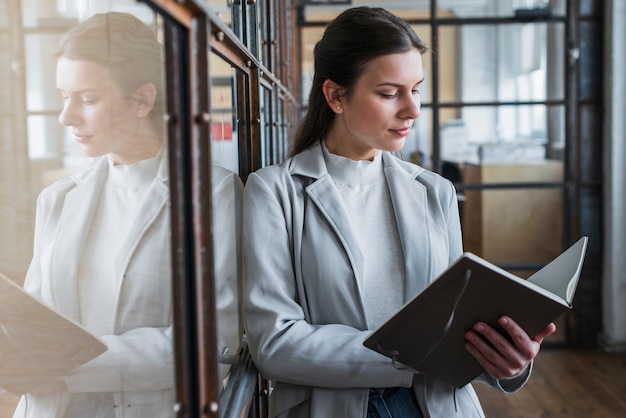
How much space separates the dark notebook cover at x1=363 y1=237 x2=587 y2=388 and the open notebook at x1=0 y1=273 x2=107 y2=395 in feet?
1.91

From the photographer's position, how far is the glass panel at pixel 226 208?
1.12 metres

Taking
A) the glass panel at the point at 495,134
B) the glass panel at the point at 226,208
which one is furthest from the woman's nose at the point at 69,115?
the glass panel at the point at 495,134

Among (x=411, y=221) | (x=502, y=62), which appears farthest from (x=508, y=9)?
(x=411, y=221)

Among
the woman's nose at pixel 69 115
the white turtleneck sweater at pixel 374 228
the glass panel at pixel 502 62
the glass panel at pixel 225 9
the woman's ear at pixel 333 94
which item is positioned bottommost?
the white turtleneck sweater at pixel 374 228

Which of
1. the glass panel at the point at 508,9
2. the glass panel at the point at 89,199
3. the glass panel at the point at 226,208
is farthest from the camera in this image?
the glass panel at the point at 508,9

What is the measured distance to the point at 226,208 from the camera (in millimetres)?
1258

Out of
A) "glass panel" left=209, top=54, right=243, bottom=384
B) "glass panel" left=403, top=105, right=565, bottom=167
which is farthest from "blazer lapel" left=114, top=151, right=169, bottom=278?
"glass panel" left=403, top=105, right=565, bottom=167

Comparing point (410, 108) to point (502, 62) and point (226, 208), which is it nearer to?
point (226, 208)

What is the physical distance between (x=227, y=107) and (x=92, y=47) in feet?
2.62

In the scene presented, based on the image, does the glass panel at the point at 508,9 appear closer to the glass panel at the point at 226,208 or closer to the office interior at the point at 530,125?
the office interior at the point at 530,125

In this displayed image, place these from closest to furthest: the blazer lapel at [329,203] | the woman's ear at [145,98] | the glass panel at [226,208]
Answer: the woman's ear at [145,98] → the glass panel at [226,208] → the blazer lapel at [329,203]

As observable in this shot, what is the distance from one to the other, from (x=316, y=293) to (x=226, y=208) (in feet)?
0.75

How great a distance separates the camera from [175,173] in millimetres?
759

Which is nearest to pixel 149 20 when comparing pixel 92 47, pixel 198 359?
pixel 92 47
